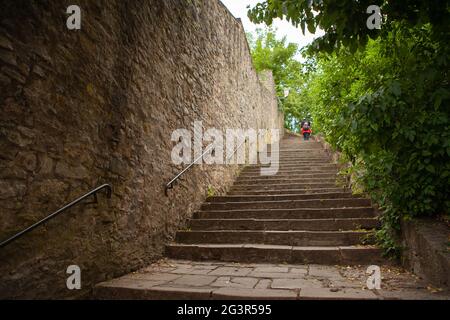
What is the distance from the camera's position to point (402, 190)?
3178mm

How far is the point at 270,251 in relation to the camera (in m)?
3.79

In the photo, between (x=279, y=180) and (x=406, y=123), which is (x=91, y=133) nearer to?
(x=406, y=123)

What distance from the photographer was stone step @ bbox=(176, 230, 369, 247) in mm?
3900

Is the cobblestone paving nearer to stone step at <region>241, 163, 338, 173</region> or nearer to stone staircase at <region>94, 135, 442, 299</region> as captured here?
stone staircase at <region>94, 135, 442, 299</region>

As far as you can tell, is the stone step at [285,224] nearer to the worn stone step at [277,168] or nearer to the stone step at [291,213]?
the stone step at [291,213]

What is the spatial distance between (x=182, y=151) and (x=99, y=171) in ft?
6.49

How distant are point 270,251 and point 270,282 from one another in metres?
0.92

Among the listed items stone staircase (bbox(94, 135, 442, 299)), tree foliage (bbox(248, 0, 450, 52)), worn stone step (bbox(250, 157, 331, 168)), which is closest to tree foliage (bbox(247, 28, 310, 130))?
worn stone step (bbox(250, 157, 331, 168))

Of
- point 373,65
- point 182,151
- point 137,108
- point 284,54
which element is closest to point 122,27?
point 137,108

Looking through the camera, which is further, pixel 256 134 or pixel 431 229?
pixel 256 134

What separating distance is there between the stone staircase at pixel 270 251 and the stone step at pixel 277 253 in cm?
1

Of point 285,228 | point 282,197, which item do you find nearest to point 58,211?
point 285,228

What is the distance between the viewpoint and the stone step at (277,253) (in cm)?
350

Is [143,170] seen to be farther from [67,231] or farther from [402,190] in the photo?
[402,190]
